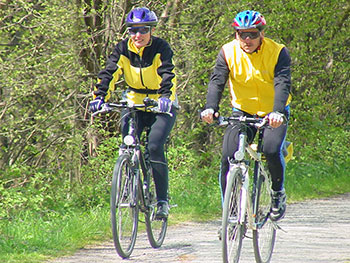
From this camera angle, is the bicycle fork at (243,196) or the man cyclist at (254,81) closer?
the bicycle fork at (243,196)

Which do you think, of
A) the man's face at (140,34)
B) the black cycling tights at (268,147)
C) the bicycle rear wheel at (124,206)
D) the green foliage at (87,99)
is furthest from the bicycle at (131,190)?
the green foliage at (87,99)

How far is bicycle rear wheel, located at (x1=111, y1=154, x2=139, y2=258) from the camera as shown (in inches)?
245

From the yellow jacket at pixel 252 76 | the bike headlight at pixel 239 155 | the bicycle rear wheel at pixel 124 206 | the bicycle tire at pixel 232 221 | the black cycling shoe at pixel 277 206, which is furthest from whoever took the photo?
the black cycling shoe at pixel 277 206

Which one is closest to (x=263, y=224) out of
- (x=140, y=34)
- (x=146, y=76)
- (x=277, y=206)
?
(x=277, y=206)

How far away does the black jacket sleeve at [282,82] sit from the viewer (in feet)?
19.4

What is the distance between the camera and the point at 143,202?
6914mm

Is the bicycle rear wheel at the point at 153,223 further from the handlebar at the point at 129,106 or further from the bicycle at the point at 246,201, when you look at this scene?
the bicycle at the point at 246,201

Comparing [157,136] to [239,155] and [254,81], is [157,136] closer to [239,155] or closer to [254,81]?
[254,81]

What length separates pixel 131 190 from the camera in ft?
21.6

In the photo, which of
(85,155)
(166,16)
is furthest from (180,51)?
(85,155)

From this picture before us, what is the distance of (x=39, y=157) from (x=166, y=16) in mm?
3595

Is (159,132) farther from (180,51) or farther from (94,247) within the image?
(180,51)

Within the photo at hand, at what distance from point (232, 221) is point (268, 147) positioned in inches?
35.0

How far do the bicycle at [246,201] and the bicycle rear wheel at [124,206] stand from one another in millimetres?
1023
